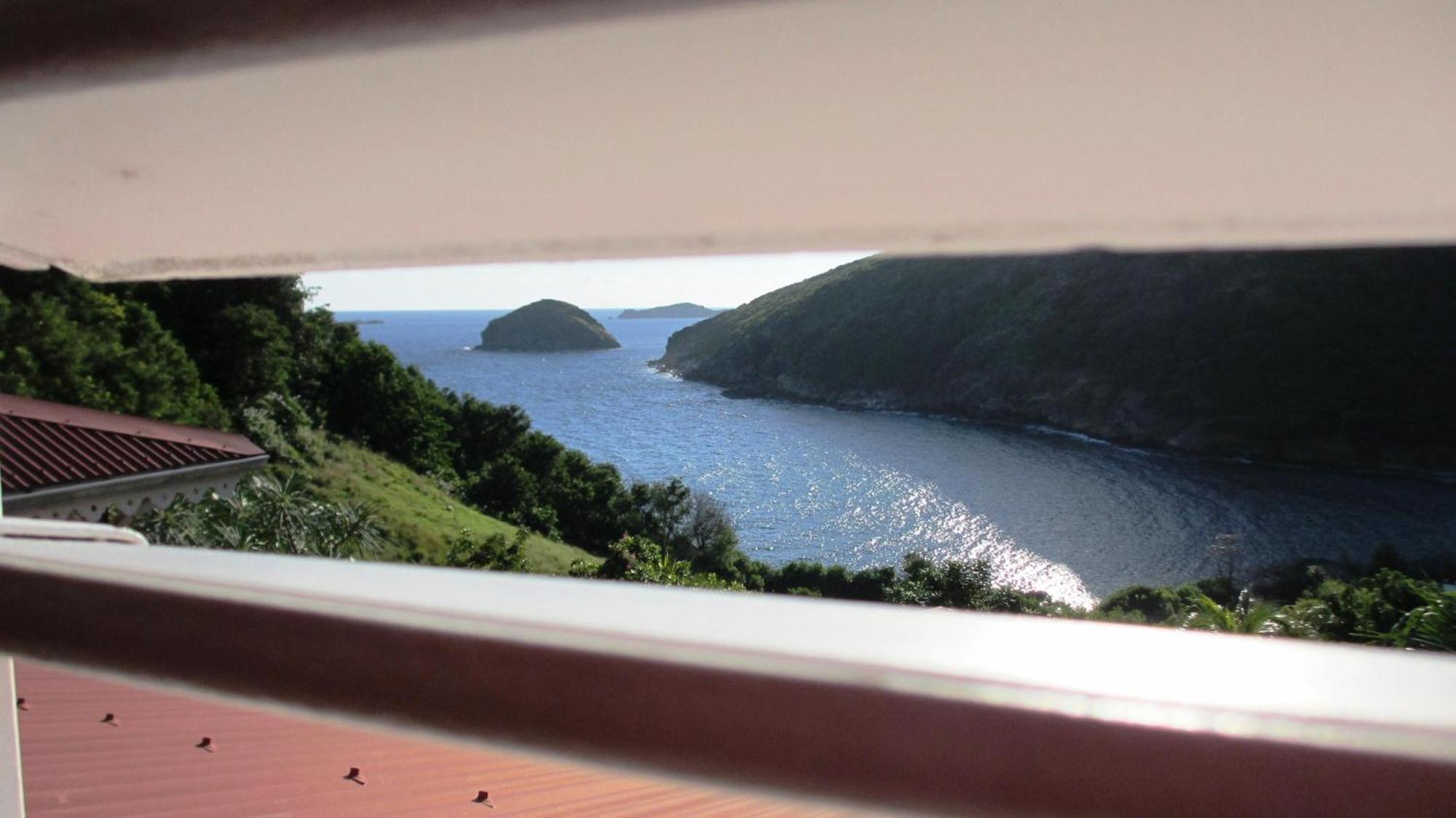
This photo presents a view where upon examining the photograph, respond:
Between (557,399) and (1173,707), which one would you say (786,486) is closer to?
(557,399)

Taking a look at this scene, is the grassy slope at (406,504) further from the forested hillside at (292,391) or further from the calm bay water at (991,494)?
the calm bay water at (991,494)

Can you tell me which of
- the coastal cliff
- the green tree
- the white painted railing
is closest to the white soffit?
the white painted railing

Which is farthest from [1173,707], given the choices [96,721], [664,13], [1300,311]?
[1300,311]

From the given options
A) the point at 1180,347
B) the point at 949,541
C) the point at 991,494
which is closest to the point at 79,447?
the point at 949,541

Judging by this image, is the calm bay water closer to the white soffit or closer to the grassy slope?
the grassy slope

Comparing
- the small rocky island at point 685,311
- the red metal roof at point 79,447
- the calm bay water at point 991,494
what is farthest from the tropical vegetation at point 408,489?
the small rocky island at point 685,311

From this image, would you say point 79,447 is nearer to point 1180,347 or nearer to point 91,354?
point 91,354
